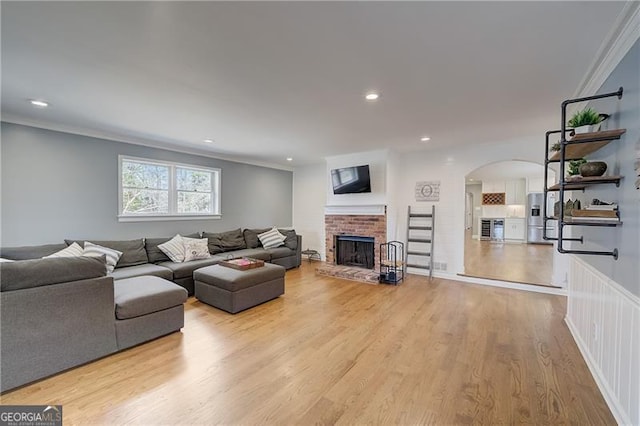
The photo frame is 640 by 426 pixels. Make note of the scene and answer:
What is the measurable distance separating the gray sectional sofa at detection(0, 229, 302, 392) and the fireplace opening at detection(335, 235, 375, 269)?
3709mm

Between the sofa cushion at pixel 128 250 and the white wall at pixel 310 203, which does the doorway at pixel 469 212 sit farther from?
the sofa cushion at pixel 128 250

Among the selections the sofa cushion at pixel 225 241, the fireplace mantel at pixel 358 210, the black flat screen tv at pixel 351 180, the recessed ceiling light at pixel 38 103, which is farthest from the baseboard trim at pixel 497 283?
the recessed ceiling light at pixel 38 103

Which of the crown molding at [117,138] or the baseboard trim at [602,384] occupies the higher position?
the crown molding at [117,138]

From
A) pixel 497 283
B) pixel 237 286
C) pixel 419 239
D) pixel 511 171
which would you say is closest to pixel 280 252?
pixel 237 286

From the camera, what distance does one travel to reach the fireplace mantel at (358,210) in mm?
5402

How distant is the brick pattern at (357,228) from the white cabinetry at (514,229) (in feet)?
24.5

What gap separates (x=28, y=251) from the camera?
10.5ft

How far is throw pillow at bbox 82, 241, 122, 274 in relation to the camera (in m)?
3.59

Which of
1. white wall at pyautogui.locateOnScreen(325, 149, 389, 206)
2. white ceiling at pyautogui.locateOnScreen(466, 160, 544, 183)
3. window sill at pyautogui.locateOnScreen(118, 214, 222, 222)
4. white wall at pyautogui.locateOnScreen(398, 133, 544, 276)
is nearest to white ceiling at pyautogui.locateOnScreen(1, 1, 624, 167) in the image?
white wall at pyautogui.locateOnScreen(398, 133, 544, 276)

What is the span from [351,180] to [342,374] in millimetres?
4023

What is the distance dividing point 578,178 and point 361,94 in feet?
6.37

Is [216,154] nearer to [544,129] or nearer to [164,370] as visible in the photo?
[164,370]

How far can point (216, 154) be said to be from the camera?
5.62 m

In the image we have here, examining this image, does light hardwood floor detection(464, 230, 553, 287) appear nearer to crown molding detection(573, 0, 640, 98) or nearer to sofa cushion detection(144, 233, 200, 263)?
crown molding detection(573, 0, 640, 98)
